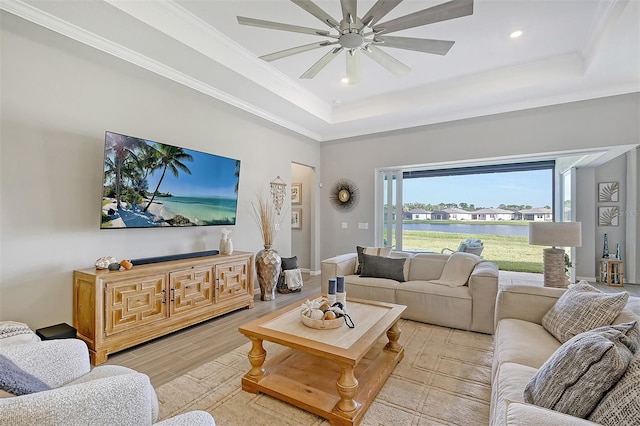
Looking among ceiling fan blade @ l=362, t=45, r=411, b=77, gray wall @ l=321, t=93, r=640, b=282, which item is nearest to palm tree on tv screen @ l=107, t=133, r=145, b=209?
ceiling fan blade @ l=362, t=45, r=411, b=77

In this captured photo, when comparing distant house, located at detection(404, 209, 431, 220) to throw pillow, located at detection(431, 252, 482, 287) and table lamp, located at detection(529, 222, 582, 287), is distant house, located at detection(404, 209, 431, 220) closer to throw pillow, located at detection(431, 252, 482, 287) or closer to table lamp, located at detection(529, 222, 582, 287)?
throw pillow, located at detection(431, 252, 482, 287)

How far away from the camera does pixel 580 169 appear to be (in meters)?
5.31

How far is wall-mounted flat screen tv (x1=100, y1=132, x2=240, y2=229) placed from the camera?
2758mm

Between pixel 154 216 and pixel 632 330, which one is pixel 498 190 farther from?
pixel 154 216

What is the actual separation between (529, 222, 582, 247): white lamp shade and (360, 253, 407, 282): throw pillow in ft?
4.89

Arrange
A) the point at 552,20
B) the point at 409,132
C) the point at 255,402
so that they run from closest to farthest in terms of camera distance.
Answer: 1. the point at 255,402
2. the point at 552,20
3. the point at 409,132

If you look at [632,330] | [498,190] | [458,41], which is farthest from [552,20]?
[498,190]

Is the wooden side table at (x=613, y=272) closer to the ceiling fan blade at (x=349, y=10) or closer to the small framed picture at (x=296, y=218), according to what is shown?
the small framed picture at (x=296, y=218)

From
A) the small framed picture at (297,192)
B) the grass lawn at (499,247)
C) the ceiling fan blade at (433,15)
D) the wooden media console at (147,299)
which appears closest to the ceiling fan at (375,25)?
the ceiling fan blade at (433,15)

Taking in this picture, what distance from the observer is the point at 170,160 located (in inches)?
126

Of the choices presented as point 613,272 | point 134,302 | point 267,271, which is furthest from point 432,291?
point 613,272

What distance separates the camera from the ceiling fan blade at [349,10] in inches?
74.3

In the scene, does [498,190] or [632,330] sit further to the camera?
[498,190]

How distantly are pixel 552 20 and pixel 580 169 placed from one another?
370 centimetres
